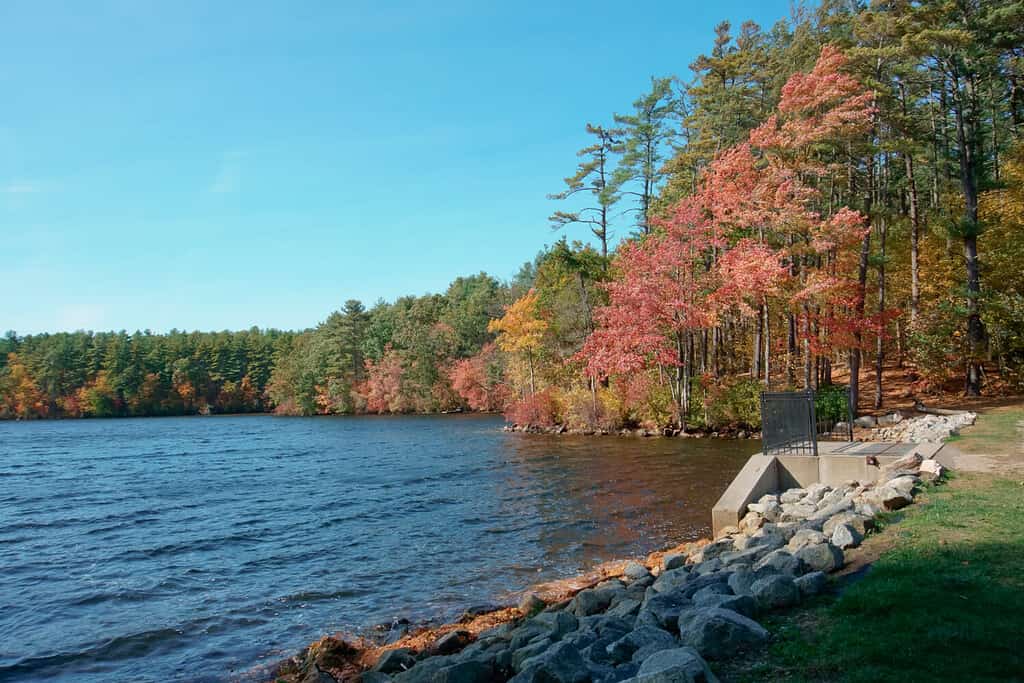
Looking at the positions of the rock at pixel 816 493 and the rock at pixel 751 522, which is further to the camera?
the rock at pixel 816 493

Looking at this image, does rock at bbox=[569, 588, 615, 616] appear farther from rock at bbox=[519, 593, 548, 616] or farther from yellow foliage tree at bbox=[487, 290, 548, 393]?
yellow foliage tree at bbox=[487, 290, 548, 393]

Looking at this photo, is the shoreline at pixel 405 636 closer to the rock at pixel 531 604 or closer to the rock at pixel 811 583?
the rock at pixel 531 604

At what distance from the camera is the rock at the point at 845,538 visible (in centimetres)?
690

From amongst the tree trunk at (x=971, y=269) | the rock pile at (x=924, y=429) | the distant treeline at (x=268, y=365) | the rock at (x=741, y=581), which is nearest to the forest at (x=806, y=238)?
the tree trunk at (x=971, y=269)

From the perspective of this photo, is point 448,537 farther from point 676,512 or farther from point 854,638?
point 854,638

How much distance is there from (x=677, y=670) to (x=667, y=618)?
1.96 m

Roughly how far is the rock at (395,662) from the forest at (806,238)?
19.3m

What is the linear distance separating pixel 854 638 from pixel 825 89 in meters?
22.2

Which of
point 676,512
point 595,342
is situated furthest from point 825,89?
point 676,512

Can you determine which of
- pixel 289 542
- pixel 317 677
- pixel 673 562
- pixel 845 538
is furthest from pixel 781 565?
pixel 289 542

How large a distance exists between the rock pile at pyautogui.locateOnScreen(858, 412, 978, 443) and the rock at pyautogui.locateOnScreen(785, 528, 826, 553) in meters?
8.05

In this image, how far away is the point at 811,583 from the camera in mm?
5793

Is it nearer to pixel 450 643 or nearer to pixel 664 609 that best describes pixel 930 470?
pixel 664 609

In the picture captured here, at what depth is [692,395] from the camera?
2938 cm
